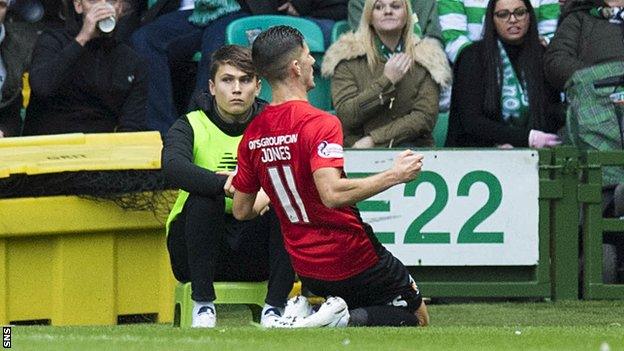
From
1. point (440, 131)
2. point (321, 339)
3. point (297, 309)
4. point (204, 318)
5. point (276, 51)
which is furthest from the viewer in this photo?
point (440, 131)

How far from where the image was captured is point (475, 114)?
1156 centimetres

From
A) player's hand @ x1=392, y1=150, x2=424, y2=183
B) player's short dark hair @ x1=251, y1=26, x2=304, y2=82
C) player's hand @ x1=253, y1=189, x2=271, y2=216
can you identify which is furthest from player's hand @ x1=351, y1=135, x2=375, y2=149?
player's hand @ x1=392, y1=150, x2=424, y2=183

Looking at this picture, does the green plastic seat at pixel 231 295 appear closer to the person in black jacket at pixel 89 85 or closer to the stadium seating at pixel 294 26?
the person in black jacket at pixel 89 85

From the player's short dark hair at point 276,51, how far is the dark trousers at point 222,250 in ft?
3.34

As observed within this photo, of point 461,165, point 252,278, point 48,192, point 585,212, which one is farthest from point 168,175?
point 585,212

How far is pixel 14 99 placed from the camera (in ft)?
37.8

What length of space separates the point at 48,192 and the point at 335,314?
255 centimetres

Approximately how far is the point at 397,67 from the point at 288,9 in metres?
1.51

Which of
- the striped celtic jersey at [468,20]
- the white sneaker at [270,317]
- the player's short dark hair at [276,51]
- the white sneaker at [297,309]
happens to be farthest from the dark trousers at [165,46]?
the white sneaker at [297,309]

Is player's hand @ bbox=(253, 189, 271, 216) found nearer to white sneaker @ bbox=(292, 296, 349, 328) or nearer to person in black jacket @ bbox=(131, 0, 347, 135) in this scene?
white sneaker @ bbox=(292, 296, 349, 328)

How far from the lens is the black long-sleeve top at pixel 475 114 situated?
37.8 feet

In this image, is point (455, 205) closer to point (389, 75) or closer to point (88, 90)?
point (389, 75)

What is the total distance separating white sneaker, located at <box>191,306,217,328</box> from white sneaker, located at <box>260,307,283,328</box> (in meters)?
0.25

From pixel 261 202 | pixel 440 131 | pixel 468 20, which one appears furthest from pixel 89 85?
pixel 261 202
